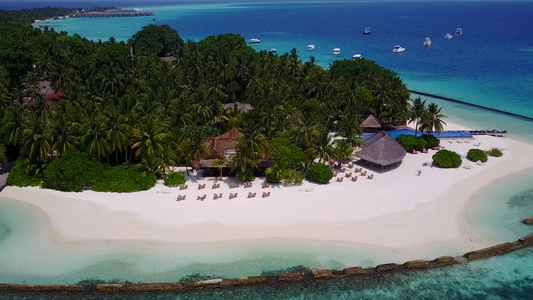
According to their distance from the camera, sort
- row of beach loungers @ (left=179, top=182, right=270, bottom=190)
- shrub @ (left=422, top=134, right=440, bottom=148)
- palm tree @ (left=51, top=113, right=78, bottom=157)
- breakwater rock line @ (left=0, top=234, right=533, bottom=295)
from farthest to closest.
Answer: shrub @ (left=422, top=134, right=440, bottom=148) → palm tree @ (left=51, top=113, right=78, bottom=157) → row of beach loungers @ (left=179, top=182, right=270, bottom=190) → breakwater rock line @ (left=0, top=234, right=533, bottom=295)

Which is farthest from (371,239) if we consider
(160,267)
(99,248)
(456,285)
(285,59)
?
(285,59)

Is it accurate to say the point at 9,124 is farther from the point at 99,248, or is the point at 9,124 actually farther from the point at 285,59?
the point at 285,59

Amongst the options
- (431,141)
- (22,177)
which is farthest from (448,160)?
(22,177)

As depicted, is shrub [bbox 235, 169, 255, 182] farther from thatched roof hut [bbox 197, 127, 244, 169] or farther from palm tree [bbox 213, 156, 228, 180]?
thatched roof hut [bbox 197, 127, 244, 169]

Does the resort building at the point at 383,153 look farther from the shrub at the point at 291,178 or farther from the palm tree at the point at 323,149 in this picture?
the shrub at the point at 291,178

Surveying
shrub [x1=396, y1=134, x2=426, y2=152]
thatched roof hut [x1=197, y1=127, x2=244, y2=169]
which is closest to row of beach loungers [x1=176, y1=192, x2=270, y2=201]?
thatched roof hut [x1=197, y1=127, x2=244, y2=169]
